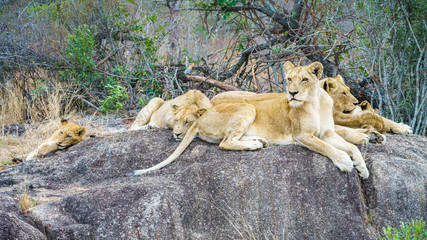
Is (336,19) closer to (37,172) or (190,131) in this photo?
(190,131)

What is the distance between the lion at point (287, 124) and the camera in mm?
5262

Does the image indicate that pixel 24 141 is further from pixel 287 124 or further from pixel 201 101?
pixel 287 124

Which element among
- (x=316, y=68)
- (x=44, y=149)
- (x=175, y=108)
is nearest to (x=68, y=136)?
(x=44, y=149)

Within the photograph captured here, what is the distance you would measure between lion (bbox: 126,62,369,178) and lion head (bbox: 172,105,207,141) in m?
0.07

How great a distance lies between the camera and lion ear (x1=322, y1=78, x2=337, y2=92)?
21.0ft

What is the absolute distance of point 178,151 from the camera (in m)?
5.70

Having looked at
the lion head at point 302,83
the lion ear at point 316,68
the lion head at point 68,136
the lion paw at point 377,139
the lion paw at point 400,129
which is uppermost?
the lion ear at point 316,68

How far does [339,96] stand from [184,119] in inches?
84.9

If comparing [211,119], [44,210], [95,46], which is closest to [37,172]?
[44,210]

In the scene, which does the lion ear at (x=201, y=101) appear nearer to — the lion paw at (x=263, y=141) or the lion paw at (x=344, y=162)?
the lion paw at (x=263, y=141)

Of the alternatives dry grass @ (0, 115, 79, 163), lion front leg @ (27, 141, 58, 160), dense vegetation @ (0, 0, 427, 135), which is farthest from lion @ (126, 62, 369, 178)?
dry grass @ (0, 115, 79, 163)

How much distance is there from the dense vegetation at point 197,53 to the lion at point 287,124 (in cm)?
266

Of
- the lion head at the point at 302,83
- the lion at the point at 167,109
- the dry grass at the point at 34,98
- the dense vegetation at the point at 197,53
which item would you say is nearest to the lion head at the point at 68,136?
the lion at the point at 167,109

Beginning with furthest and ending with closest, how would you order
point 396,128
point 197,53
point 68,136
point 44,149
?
point 197,53 → point 68,136 → point 44,149 → point 396,128
